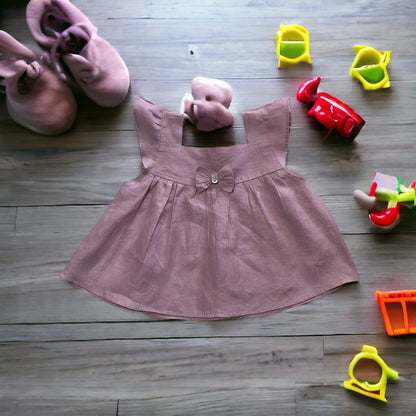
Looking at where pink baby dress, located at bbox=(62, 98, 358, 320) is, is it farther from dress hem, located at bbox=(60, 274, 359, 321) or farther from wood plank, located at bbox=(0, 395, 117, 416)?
wood plank, located at bbox=(0, 395, 117, 416)

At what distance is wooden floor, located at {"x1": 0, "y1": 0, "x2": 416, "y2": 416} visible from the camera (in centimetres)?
108

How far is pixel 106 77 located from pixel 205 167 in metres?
0.36

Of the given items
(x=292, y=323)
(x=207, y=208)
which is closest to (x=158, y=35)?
(x=207, y=208)

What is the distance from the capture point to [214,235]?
114 centimetres

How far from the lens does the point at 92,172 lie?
3.98ft

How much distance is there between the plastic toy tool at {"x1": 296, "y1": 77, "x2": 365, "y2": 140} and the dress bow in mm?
284

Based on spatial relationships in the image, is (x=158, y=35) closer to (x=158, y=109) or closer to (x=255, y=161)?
(x=158, y=109)

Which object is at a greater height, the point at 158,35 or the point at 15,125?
the point at 158,35

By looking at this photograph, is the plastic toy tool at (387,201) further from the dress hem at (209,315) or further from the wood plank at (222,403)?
the wood plank at (222,403)

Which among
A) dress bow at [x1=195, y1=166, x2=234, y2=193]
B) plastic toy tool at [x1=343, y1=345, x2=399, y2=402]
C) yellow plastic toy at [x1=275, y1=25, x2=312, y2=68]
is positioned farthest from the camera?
yellow plastic toy at [x1=275, y1=25, x2=312, y2=68]

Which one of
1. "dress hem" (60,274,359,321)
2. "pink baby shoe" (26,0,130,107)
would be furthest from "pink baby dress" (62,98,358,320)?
"pink baby shoe" (26,0,130,107)

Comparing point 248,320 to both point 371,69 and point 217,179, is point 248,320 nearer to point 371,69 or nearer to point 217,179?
point 217,179

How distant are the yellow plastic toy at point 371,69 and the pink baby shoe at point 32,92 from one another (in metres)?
0.81

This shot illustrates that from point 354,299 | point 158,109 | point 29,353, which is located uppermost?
Result: point 158,109
